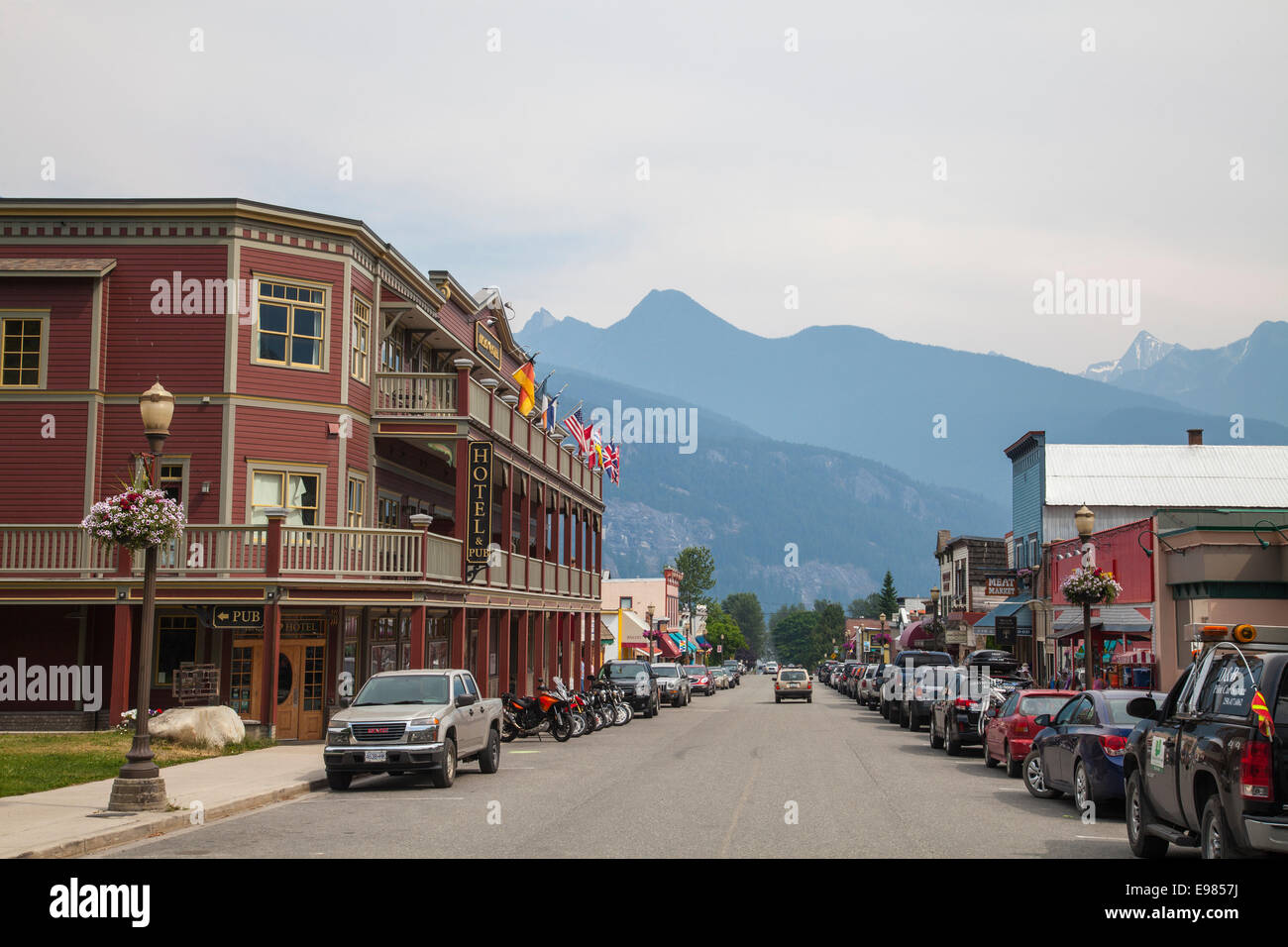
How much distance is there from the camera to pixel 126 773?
15.2 metres

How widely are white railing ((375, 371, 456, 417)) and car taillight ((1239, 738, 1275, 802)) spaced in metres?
24.3

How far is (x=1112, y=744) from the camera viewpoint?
15414 mm

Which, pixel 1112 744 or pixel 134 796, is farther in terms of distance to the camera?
pixel 1112 744

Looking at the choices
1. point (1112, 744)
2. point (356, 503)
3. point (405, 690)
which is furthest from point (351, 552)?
point (1112, 744)

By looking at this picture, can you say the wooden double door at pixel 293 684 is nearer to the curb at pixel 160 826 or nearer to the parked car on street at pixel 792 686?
the curb at pixel 160 826

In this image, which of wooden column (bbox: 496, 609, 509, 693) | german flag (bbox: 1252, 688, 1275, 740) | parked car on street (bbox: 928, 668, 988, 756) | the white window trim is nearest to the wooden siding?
the white window trim

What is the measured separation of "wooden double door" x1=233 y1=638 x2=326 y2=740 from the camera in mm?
27609

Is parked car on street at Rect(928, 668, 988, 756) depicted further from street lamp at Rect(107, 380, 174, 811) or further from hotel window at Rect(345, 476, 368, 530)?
street lamp at Rect(107, 380, 174, 811)

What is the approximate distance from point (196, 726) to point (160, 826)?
982cm

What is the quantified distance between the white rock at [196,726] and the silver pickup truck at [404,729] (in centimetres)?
531

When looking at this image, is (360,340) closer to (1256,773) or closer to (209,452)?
(209,452)
